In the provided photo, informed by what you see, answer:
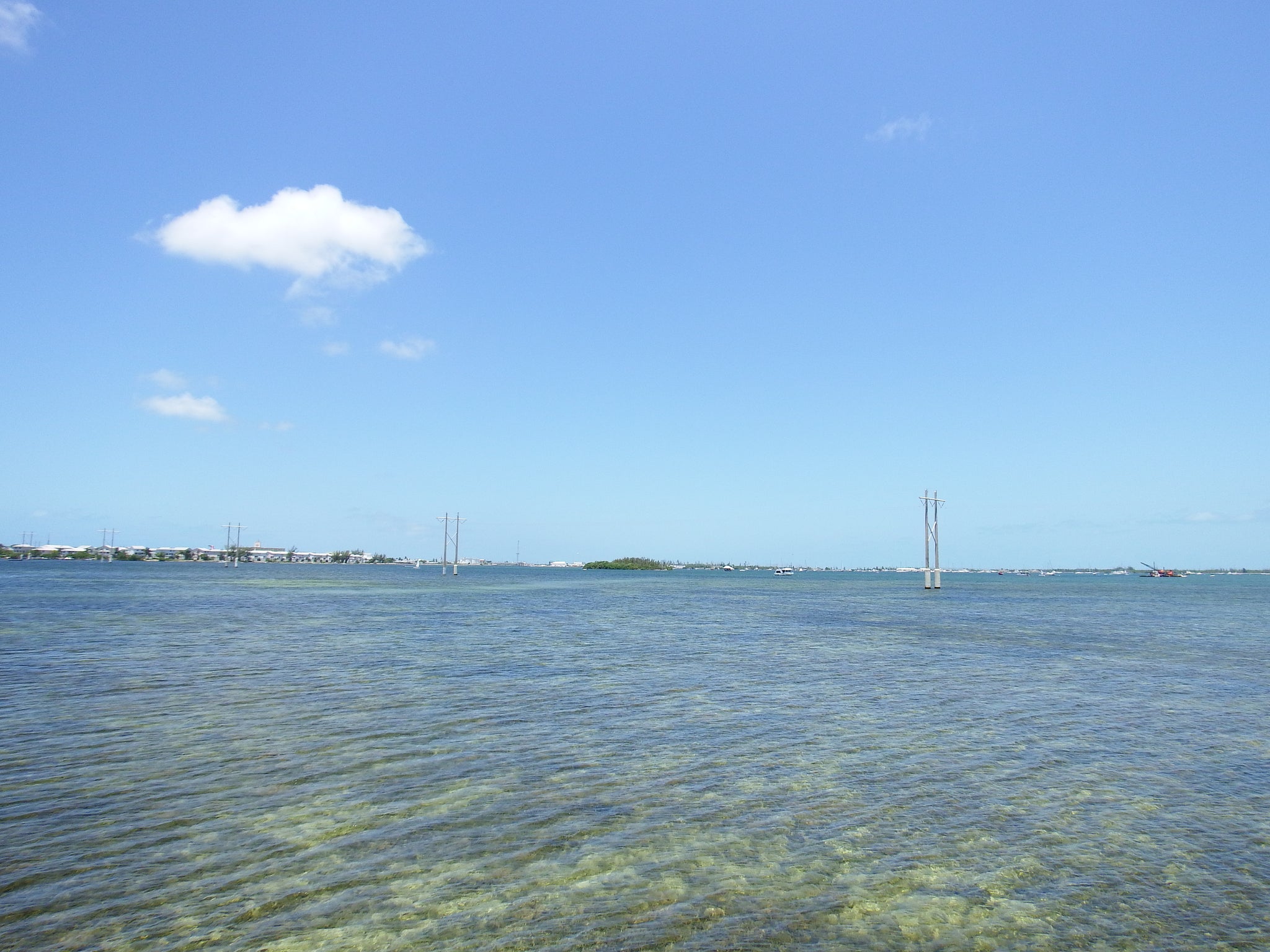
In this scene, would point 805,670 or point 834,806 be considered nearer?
point 834,806

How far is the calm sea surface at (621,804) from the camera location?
7.54 m

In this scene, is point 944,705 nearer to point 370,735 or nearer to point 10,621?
point 370,735

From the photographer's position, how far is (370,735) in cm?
1475

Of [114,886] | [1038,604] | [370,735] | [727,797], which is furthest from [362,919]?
[1038,604]

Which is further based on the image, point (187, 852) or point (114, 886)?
point (187, 852)

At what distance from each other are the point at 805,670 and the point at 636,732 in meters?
11.3

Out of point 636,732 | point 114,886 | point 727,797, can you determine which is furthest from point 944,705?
point 114,886

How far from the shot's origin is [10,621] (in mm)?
37688

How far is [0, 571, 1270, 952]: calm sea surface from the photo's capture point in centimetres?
754

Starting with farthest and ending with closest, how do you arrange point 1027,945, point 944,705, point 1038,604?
point 1038,604, point 944,705, point 1027,945

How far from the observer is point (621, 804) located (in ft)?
36.0

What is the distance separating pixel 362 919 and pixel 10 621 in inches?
1638

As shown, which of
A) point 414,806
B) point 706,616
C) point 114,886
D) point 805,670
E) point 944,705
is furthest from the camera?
point 706,616

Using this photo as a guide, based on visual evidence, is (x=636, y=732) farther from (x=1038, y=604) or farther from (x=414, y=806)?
(x=1038, y=604)
